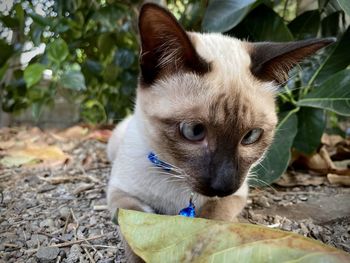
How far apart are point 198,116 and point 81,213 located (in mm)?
766

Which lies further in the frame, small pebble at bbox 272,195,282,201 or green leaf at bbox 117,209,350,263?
small pebble at bbox 272,195,282,201

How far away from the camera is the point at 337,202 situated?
1960 millimetres

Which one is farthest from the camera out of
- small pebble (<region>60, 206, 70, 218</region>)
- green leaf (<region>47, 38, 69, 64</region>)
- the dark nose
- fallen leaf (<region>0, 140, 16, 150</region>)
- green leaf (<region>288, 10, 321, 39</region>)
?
fallen leaf (<region>0, 140, 16, 150</region>)

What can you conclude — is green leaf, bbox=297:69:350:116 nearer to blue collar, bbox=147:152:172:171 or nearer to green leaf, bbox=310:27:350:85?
green leaf, bbox=310:27:350:85

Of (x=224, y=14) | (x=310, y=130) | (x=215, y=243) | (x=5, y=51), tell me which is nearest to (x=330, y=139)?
(x=310, y=130)

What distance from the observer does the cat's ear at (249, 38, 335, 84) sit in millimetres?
1482

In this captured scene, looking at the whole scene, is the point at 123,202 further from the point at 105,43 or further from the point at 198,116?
the point at 105,43

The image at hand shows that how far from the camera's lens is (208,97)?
57.9 inches

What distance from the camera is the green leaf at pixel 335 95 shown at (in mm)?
1956

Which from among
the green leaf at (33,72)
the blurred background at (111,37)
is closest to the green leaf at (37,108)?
the blurred background at (111,37)

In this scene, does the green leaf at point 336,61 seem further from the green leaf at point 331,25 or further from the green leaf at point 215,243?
the green leaf at point 215,243

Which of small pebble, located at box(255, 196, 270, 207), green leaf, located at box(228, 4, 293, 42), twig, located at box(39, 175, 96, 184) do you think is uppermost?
green leaf, located at box(228, 4, 293, 42)

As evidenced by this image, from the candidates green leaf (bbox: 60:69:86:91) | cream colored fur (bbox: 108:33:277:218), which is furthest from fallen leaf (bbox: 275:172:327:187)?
Result: green leaf (bbox: 60:69:86:91)

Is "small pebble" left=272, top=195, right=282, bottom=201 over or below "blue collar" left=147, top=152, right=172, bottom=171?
below
